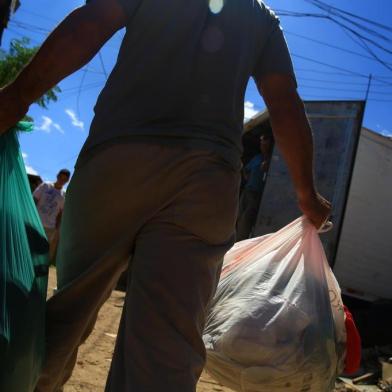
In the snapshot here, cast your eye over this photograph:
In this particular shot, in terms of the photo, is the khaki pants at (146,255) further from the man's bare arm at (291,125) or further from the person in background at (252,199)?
the person in background at (252,199)

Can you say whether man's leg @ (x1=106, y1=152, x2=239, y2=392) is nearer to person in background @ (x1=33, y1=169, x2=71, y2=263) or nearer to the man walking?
the man walking

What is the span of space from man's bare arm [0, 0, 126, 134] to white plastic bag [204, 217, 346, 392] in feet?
3.98

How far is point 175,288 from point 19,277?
0.47 meters

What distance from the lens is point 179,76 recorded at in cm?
150

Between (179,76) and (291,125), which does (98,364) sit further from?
(179,76)

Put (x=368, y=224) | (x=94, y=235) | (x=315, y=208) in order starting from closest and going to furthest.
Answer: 1. (x=94, y=235)
2. (x=315, y=208)
3. (x=368, y=224)

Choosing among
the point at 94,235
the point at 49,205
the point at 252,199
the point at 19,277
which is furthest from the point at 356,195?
the point at 19,277

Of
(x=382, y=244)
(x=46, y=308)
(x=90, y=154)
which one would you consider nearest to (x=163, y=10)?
(x=90, y=154)

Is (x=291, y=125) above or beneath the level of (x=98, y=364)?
above

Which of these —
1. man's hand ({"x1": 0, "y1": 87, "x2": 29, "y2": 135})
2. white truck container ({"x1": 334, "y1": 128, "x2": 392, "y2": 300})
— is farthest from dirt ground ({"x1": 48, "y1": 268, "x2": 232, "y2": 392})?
white truck container ({"x1": 334, "y1": 128, "x2": 392, "y2": 300})

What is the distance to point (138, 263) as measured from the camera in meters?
1.41

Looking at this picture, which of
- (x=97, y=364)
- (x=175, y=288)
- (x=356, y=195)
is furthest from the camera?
(x=356, y=195)

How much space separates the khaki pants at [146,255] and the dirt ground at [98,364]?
1.21 metres

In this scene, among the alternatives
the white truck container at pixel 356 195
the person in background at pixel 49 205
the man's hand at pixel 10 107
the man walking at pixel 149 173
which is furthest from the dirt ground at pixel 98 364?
the white truck container at pixel 356 195
